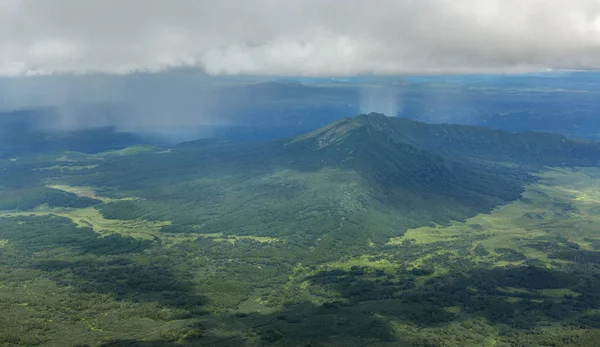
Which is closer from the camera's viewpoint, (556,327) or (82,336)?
(82,336)

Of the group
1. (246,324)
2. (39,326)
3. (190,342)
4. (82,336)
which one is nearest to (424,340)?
(246,324)

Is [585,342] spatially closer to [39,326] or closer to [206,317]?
[206,317]

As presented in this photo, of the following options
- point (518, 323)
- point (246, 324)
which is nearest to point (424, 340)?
point (518, 323)

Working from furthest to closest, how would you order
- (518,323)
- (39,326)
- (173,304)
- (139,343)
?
(173,304) < (518,323) < (39,326) < (139,343)

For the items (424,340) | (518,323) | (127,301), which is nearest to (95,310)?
(127,301)

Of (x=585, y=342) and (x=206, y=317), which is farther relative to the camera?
(x=206, y=317)

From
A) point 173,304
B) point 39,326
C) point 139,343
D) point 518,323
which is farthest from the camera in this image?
point 173,304

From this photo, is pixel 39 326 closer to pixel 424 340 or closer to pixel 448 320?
pixel 424 340
